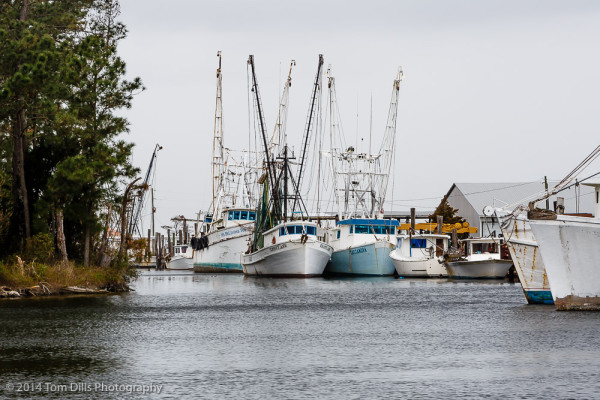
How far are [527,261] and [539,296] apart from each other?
1.56 metres

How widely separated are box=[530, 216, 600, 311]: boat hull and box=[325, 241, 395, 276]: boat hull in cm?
4602

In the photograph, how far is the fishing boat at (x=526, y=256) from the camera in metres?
38.3

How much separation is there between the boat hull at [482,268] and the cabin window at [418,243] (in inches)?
220

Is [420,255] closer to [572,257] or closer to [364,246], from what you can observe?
[364,246]

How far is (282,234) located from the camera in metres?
76.5

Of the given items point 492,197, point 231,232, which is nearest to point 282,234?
point 231,232

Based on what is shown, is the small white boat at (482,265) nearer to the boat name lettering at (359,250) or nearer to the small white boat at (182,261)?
the boat name lettering at (359,250)

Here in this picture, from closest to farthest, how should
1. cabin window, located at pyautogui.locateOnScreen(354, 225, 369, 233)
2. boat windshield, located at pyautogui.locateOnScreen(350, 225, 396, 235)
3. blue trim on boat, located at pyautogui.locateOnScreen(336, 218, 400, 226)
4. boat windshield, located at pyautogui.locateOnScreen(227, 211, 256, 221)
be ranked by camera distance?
blue trim on boat, located at pyautogui.locateOnScreen(336, 218, 400, 226) < boat windshield, located at pyautogui.locateOnScreen(350, 225, 396, 235) < cabin window, located at pyautogui.locateOnScreen(354, 225, 369, 233) < boat windshield, located at pyautogui.locateOnScreen(227, 211, 256, 221)

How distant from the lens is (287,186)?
82.6 meters

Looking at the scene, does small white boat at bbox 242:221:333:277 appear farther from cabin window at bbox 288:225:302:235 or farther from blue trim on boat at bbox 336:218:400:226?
blue trim on boat at bbox 336:218:400:226

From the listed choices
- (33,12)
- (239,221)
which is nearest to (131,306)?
(33,12)

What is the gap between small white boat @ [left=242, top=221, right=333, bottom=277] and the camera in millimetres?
75438

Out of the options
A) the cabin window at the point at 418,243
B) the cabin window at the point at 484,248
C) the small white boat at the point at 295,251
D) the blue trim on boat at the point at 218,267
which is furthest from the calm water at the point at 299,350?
the blue trim on boat at the point at 218,267

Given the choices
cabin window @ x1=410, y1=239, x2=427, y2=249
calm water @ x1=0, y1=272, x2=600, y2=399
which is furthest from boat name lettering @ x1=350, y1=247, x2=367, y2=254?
calm water @ x1=0, y1=272, x2=600, y2=399
